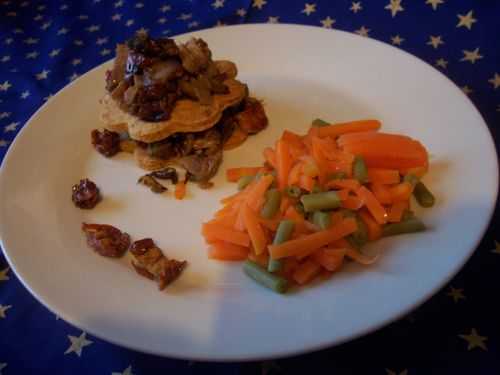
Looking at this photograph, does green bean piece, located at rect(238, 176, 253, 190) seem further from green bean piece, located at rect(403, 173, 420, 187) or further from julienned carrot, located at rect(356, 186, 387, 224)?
green bean piece, located at rect(403, 173, 420, 187)

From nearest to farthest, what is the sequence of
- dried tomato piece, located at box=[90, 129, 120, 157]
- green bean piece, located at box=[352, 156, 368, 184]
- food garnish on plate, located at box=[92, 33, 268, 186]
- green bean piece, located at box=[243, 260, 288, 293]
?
green bean piece, located at box=[243, 260, 288, 293] → green bean piece, located at box=[352, 156, 368, 184] → food garnish on plate, located at box=[92, 33, 268, 186] → dried tomato piece, located at box=[90, 129, 120, 157]

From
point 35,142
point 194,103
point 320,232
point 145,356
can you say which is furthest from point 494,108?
point 35,142

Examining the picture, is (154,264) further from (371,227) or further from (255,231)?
(371,227)

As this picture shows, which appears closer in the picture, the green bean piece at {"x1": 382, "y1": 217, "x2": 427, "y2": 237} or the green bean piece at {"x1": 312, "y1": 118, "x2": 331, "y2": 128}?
the green bean piece at {"x1": 382, "y1": 217, "x2": 427, "y2": 237}

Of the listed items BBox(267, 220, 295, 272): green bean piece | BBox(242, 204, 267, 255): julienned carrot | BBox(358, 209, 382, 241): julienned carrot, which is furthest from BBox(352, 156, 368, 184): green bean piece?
BBox(242, 204, 267, 255): julienned carrot

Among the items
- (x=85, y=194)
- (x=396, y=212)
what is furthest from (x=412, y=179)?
(x=85, y=194)
